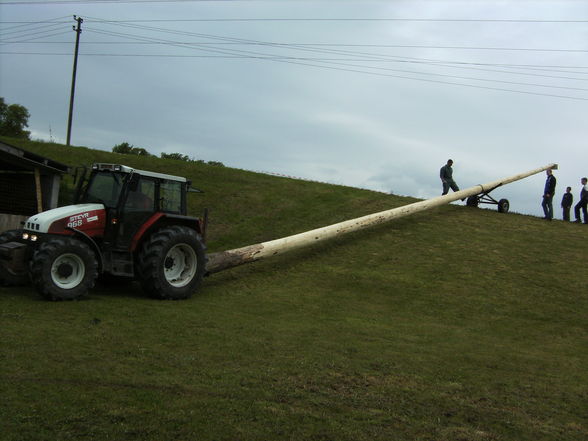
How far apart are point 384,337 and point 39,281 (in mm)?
5733

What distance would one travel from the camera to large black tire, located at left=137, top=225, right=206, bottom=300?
10469 millimetres

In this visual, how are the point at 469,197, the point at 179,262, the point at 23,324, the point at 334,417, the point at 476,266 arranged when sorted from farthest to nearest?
the point at 469,197
the point at 476,266
the point at 179,262
the point at 23,324
the point at 334,417

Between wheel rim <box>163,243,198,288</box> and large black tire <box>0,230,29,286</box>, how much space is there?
8.45 ft

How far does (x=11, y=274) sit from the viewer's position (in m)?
10.5

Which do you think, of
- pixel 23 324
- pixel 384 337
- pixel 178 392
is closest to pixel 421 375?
pixel 384 337

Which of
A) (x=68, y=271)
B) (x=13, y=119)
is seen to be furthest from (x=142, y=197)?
(x=13, y=119)

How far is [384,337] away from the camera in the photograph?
357 inches

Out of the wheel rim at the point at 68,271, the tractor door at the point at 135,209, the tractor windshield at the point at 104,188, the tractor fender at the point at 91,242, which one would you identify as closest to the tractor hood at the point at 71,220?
the tractor fender at the point at 91,242

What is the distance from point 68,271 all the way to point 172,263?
2.15 m

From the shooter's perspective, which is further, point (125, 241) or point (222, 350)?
point (125, 241)

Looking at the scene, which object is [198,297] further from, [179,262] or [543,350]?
[543,350]

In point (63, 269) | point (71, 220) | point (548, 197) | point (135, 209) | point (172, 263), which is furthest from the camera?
point (548, 197)

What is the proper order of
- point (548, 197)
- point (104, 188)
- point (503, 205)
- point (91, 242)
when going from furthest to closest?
1. point (503, 205)
2. point (548, 197)
3. point (104, 188)
4. point (91, 242)

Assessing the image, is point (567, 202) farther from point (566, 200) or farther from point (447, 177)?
point (447, 177)
